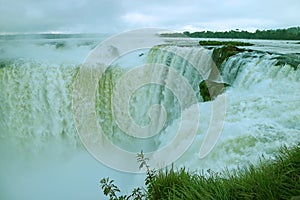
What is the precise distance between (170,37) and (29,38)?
4.94 meters

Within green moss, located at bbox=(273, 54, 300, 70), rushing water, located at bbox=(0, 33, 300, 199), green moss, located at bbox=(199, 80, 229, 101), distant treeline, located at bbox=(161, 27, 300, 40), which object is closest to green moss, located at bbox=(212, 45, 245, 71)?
rushing water, located at bbox=(0, 33, 300, 199)

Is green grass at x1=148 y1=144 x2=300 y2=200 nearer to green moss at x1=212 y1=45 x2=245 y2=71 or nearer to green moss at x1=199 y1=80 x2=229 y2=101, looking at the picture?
green moss at x1=199 y1=80 x2=229 y2=101

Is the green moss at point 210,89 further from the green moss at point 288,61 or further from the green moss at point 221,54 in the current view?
the green moss at point 288,61

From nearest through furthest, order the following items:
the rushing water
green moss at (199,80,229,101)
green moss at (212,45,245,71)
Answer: the rushing water < green moss at (199,80,229,101) < green moss at (212,45,245,71)

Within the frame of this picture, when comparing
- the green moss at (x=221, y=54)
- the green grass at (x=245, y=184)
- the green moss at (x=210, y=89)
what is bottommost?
the green grass at (x=245, y=184)

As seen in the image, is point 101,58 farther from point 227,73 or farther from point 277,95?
point 277,95

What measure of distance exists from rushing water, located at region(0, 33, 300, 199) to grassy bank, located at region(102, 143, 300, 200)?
2102 mm

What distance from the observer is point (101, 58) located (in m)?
8.38

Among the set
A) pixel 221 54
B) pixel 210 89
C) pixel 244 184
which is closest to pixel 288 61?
pixel 210 89

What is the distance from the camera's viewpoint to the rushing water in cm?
576

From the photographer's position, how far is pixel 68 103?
304 inches

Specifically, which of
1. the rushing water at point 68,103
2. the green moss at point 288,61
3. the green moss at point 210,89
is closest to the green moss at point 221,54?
the rushing water at point 68,103

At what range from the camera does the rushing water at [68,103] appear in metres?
5.76

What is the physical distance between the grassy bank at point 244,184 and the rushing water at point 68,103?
210 cm
